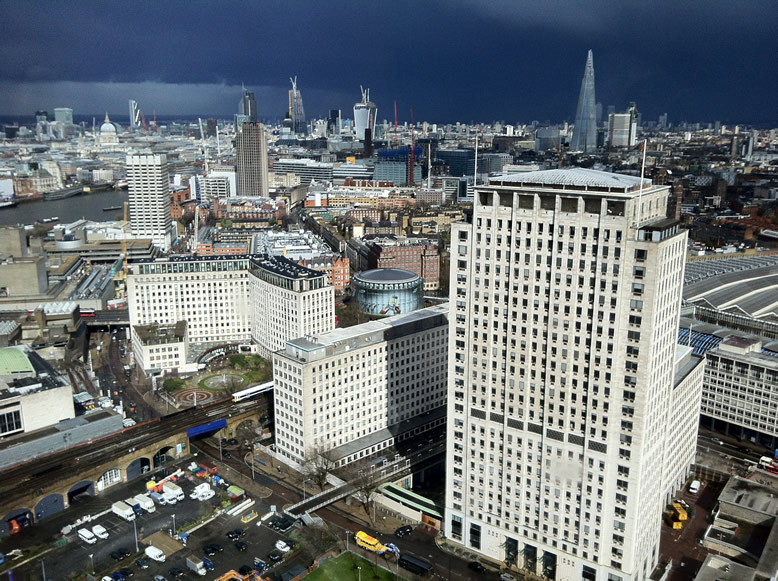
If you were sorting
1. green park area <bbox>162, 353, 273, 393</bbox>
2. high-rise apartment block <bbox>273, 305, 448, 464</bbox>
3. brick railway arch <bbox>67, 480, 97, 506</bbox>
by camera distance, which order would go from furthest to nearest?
green park area <bbox>162, 353, 273, 393</bbox>, high-rise apartment block <bbox>273, 305, 448, 464</bbox>, brick railway arch <bbox>67, 480, 97, 506</bbox>

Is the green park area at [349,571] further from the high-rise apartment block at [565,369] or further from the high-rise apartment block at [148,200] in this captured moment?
the high-rise apartment block at [148,200]

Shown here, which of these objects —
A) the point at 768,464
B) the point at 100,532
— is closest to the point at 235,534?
the point at 100,532

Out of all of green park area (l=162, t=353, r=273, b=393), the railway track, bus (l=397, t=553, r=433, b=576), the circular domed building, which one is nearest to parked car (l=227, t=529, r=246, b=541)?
bus (l=397, t=553, r=433, b=576)

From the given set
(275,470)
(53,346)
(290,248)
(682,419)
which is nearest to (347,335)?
(275,470)

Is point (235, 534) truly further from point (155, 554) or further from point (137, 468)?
point (137, 468)

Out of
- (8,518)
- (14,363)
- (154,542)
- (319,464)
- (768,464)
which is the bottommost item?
(154,542)

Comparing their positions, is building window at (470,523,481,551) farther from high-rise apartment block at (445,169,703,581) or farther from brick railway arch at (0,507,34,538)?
brick railway arch at (0,507,34,538)

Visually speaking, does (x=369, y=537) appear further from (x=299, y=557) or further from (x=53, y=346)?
(x=53, y=346)

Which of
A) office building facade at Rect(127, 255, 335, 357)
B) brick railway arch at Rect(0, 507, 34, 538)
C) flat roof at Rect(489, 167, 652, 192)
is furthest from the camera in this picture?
office building facade at Rect(127, 255, 335, 357)

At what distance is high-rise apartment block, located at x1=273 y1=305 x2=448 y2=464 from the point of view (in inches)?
2982

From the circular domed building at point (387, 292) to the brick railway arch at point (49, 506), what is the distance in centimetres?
7352

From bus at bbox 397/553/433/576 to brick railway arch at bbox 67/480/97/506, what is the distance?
35090mm

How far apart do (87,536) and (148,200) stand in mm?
135941

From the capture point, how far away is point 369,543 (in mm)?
63406
